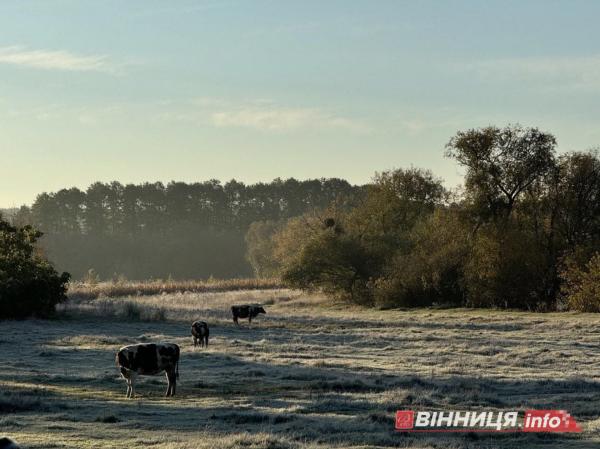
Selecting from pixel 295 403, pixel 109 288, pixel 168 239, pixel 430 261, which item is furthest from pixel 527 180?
pixel 168 239

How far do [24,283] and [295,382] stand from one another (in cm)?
3256

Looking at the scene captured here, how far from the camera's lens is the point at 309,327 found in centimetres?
5166

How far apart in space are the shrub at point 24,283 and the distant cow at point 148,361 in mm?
31588

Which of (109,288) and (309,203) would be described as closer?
(109,288)

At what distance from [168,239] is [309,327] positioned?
123 meters

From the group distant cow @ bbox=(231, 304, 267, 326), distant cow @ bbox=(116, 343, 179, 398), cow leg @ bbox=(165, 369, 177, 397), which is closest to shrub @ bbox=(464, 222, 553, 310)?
distant cow @ bbox=(231, 304, 267, 326)

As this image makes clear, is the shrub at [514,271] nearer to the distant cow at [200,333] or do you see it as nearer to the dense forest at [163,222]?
the distant cow at [200,333]

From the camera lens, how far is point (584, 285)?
59906 mm

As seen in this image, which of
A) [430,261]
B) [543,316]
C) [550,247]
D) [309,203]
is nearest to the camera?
[543,316]

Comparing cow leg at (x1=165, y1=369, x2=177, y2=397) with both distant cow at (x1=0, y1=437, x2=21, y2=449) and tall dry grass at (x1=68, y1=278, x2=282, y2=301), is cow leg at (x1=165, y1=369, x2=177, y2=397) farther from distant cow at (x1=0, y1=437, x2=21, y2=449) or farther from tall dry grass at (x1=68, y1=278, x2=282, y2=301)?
tall dry grass at (x1=68, y1=278, x2=282, y2=301)

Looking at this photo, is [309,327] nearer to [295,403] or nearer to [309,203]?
[295,403]

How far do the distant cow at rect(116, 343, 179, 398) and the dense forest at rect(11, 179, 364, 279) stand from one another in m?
131

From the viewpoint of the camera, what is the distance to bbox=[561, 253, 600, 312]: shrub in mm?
59250

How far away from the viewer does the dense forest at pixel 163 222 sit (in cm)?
16212
